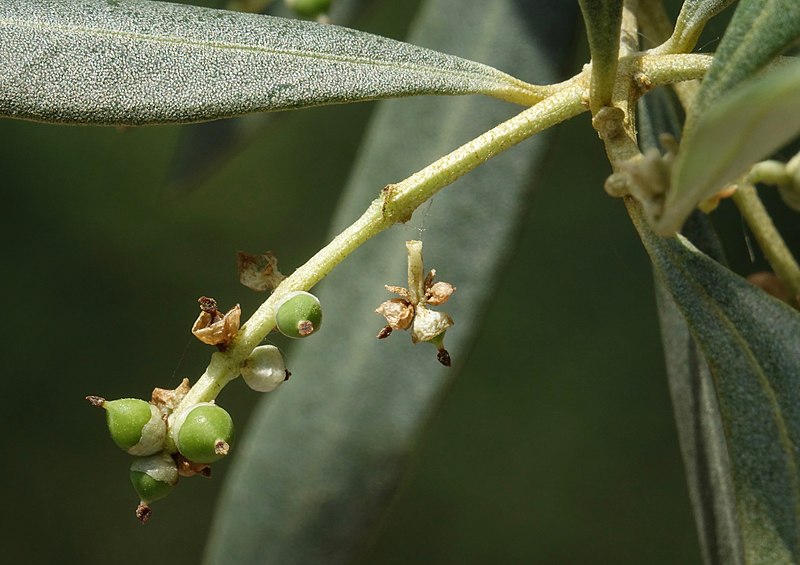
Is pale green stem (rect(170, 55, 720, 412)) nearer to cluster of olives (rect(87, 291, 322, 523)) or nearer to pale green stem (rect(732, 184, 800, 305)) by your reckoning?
cluster of olives (rect(87, 291, 322, 523))

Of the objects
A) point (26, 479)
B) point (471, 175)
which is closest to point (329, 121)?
point (26, 479)

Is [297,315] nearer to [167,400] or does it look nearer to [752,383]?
[167,400]

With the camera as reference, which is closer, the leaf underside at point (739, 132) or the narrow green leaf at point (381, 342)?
the leaf underside at point (739, 132)

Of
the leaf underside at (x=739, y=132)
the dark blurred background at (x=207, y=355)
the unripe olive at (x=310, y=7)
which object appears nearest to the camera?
the leaf underside at (x=739, y=132)

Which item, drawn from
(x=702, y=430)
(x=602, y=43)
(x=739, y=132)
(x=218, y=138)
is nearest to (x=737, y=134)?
(x=739, y=132)

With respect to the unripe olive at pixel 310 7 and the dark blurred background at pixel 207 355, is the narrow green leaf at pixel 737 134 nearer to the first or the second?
the unripe olive at pixel 310 7

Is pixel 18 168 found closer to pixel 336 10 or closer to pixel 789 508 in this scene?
pixel 336 10

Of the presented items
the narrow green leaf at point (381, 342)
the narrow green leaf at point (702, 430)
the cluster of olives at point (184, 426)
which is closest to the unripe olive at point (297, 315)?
the cluster of olives at point (184, 426)

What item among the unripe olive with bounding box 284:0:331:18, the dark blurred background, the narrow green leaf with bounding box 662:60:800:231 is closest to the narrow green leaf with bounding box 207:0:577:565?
the unripe olive with bounding box 284:0:331:18
